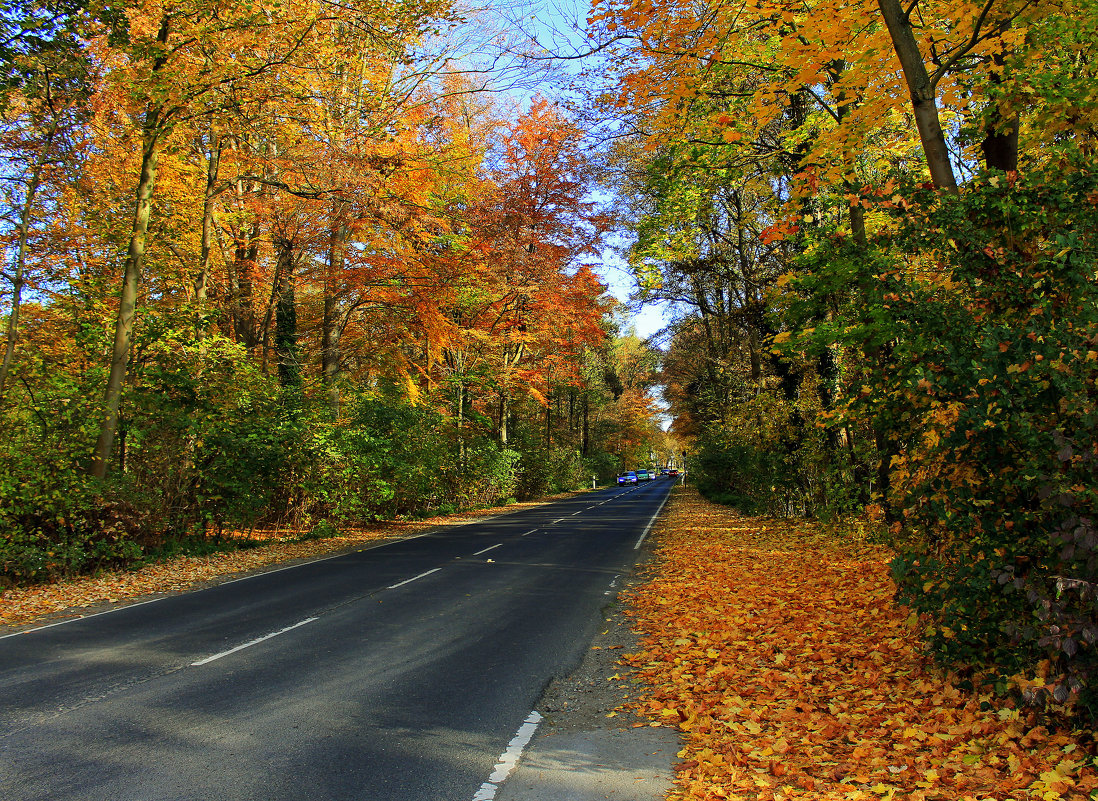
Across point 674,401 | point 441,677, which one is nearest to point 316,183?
point 441,677

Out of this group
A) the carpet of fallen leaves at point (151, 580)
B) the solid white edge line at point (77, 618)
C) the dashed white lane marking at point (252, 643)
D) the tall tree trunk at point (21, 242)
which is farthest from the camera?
the tall tree trunk at point (21, 242)

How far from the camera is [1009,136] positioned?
700 cm

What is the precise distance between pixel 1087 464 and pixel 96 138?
19.4 m

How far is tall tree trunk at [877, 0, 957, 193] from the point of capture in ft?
19.2

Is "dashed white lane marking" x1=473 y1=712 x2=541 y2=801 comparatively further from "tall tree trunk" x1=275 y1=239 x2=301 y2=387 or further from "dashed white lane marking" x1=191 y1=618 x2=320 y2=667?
"tall tree trunk" x1=275 y1=239 x2=301 y2=387

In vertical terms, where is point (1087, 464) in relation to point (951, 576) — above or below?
above

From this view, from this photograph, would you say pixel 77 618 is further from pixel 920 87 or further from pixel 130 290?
pixel 920 87

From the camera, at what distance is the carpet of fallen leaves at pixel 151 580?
9031 millimetres

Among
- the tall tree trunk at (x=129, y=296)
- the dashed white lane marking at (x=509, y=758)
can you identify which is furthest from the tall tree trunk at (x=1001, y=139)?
the tall tree trunk at (x=129, y=296)

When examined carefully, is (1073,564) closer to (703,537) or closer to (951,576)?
(951,576)

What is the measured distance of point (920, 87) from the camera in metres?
5.89

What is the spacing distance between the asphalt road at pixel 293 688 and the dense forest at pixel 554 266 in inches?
139

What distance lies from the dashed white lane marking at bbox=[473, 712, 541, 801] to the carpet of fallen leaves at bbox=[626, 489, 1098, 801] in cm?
96

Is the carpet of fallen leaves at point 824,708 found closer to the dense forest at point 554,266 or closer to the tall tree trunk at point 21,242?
the dense forest at point 554,266
